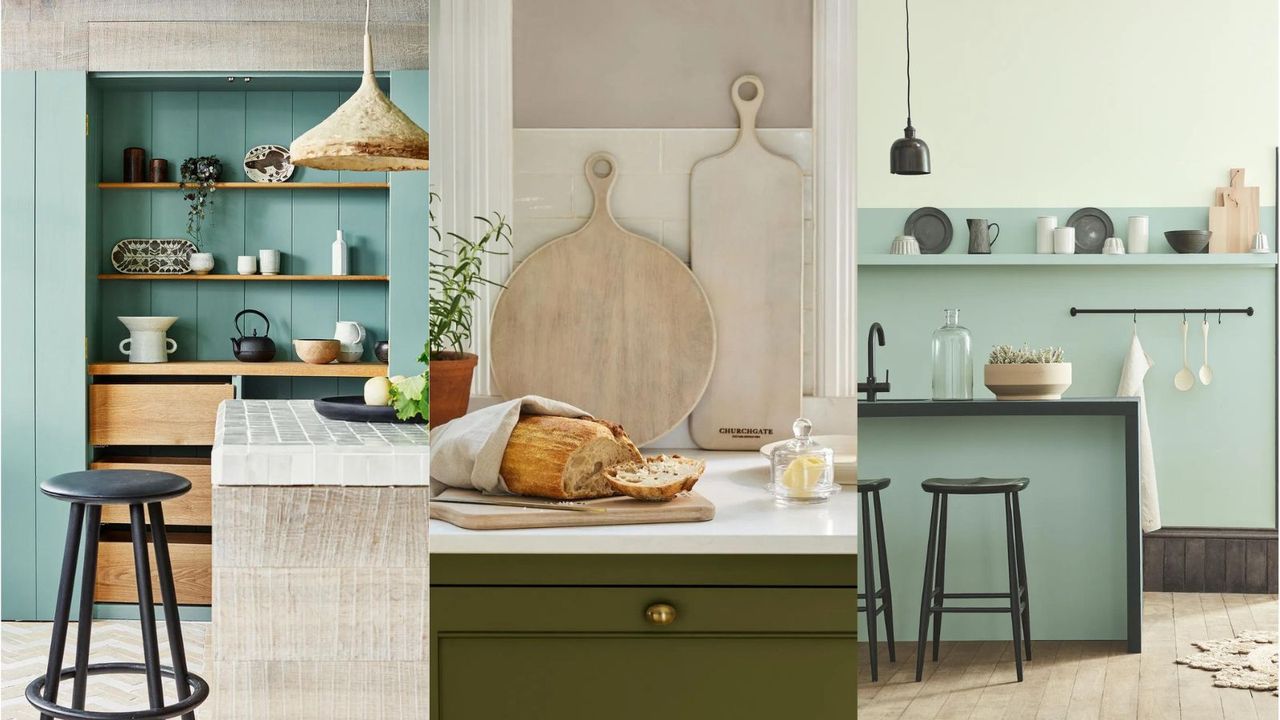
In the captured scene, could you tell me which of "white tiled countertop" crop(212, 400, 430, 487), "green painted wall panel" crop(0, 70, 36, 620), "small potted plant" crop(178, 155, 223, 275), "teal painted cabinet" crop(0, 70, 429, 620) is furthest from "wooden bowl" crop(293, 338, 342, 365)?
"white tiled countertop" crop(212, 400, 430, 487)

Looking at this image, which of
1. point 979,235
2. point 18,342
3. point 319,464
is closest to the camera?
point 979,235

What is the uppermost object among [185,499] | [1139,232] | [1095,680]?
[1139,232]

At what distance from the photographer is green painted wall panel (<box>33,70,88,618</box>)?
3205 mm

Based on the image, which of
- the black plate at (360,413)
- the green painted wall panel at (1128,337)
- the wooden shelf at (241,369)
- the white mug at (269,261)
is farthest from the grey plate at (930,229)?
the white mug at (269,261)

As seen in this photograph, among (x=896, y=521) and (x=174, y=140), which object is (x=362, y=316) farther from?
(x=896, y=521)

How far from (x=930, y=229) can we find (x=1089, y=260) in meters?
0.11

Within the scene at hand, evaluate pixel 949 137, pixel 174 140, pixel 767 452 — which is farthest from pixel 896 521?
pixel 174 140

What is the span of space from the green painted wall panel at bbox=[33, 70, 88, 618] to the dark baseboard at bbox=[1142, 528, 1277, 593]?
3353mm

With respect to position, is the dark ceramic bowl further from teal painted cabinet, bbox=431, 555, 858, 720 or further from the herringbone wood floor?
the herringbone wood floor

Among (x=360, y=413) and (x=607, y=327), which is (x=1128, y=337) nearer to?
(x=607, y=327)

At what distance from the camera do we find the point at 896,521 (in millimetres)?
717

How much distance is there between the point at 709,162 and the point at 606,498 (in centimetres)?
23

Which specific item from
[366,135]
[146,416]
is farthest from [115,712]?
[146,416]

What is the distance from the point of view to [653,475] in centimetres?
63
